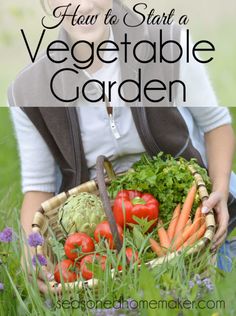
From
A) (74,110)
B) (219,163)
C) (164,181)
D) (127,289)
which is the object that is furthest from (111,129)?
(127,289)

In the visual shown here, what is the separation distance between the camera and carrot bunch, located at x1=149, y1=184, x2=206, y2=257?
6.91ft

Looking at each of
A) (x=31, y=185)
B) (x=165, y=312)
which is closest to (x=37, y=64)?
(x=31, y=185)

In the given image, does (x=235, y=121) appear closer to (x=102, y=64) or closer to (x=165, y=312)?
(x=102, y=64)

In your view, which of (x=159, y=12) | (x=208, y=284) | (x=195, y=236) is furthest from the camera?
(x=159, y=12)

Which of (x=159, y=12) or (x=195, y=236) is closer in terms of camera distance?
(x=195, y=236)

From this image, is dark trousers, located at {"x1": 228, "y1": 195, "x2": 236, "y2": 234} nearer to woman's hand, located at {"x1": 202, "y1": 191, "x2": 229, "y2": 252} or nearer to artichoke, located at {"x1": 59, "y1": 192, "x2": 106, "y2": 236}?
woman's hand, located at {"x1": 202, "y1": 191, "x2": 229, "y2": 252}

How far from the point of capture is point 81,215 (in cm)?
225

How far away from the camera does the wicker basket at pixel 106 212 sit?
6.56 feet

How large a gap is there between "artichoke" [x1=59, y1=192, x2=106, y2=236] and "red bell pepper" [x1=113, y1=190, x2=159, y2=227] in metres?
0.06

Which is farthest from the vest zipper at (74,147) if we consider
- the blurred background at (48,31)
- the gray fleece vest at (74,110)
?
the blurred background at (48,31)

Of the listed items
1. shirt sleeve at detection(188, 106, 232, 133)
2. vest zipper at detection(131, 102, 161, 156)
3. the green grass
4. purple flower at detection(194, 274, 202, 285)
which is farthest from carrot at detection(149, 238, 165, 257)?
shirt sleeve at detection(188, 106, 232, 133)

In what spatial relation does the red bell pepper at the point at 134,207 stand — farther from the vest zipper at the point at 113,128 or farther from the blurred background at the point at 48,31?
the blurred background at the point at 48,31

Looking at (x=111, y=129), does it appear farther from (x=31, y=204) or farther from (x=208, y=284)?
(x=208, y=284)

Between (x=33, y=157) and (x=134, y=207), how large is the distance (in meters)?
0.40
